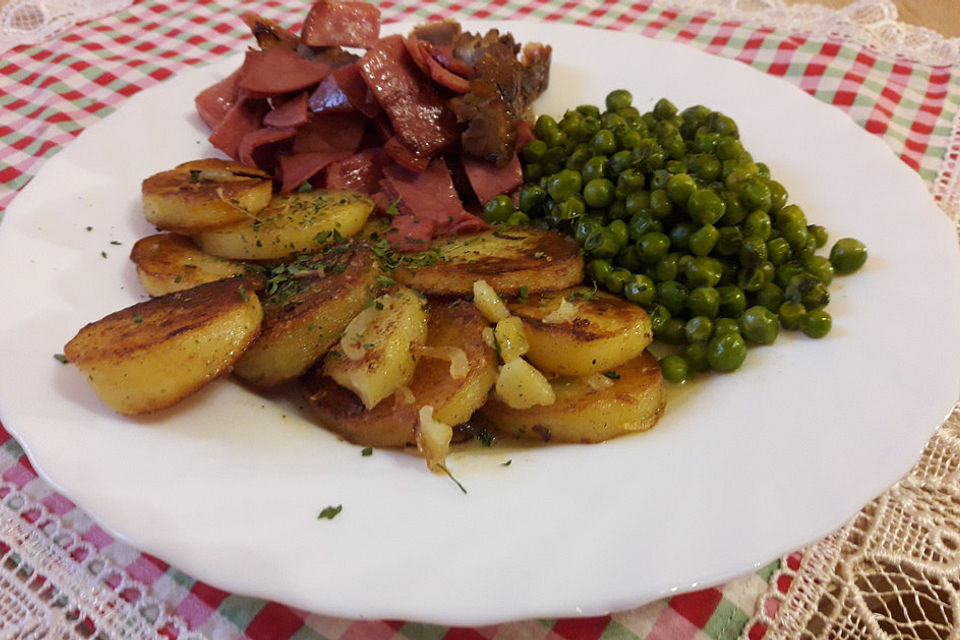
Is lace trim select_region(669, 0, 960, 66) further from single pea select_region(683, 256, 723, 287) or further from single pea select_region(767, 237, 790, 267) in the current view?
single pea select_region(683, 256, 723, 287)

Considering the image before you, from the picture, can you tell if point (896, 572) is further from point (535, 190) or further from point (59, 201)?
point (59, 201)

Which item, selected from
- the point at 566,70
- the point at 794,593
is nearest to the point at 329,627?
the point at 794,593

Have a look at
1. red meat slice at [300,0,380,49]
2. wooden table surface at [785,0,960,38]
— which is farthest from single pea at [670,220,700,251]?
wooden table surface at [785,0,960,38]

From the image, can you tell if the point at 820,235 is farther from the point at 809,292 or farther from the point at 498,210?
the point at 498,210

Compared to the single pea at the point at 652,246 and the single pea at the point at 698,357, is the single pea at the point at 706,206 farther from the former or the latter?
the single pea at the point at 698,357

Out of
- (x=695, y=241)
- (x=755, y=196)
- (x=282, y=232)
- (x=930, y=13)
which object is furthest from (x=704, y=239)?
(x=930, y=13)

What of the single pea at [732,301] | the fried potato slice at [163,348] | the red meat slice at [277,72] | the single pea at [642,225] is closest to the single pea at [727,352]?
the single pea at [732,301]
